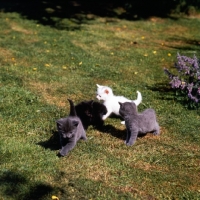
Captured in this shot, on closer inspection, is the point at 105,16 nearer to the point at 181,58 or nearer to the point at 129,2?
the point at 129,2

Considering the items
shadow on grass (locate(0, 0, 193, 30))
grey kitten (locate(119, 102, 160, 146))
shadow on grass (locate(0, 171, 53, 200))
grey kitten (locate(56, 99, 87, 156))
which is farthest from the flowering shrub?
shadow on grass (locate(0, 0, 193, 30))

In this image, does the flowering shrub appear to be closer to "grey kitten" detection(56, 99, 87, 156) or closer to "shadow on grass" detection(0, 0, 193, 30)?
"grey kitten" detection(56, 99, 87, 156)

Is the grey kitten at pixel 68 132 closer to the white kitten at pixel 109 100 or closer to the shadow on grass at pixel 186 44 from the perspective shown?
the white kitten at pixel 109 100

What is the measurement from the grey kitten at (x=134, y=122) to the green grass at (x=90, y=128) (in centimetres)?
17

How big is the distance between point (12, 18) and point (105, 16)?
14.6 ft

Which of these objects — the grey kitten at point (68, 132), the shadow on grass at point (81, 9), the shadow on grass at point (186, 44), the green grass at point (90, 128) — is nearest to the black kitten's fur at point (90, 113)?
the green grass at point (90, 128)

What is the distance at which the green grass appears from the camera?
526cm

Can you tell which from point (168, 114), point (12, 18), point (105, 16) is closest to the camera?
point (168, 114)

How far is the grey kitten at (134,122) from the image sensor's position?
251 inches

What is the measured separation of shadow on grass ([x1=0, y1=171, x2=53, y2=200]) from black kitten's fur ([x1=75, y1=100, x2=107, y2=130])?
6.15 ft

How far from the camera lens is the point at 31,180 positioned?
5.29m

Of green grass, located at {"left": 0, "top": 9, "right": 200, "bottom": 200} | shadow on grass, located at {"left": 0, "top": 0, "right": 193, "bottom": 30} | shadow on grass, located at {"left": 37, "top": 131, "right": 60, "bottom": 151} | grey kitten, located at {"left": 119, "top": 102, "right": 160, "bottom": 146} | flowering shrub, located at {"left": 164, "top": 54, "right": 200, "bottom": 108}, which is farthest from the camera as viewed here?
shadow on grass, located at {"left": 0, "top": 0, "right": 193, "bottom": 30}

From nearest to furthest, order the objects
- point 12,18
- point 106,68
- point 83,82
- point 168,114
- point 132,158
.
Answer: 1. point 132,158
2. point 168,114
3. point 83,82
4. point 106,68
5. point 12,18

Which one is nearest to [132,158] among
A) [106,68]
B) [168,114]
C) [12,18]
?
[168,114]
